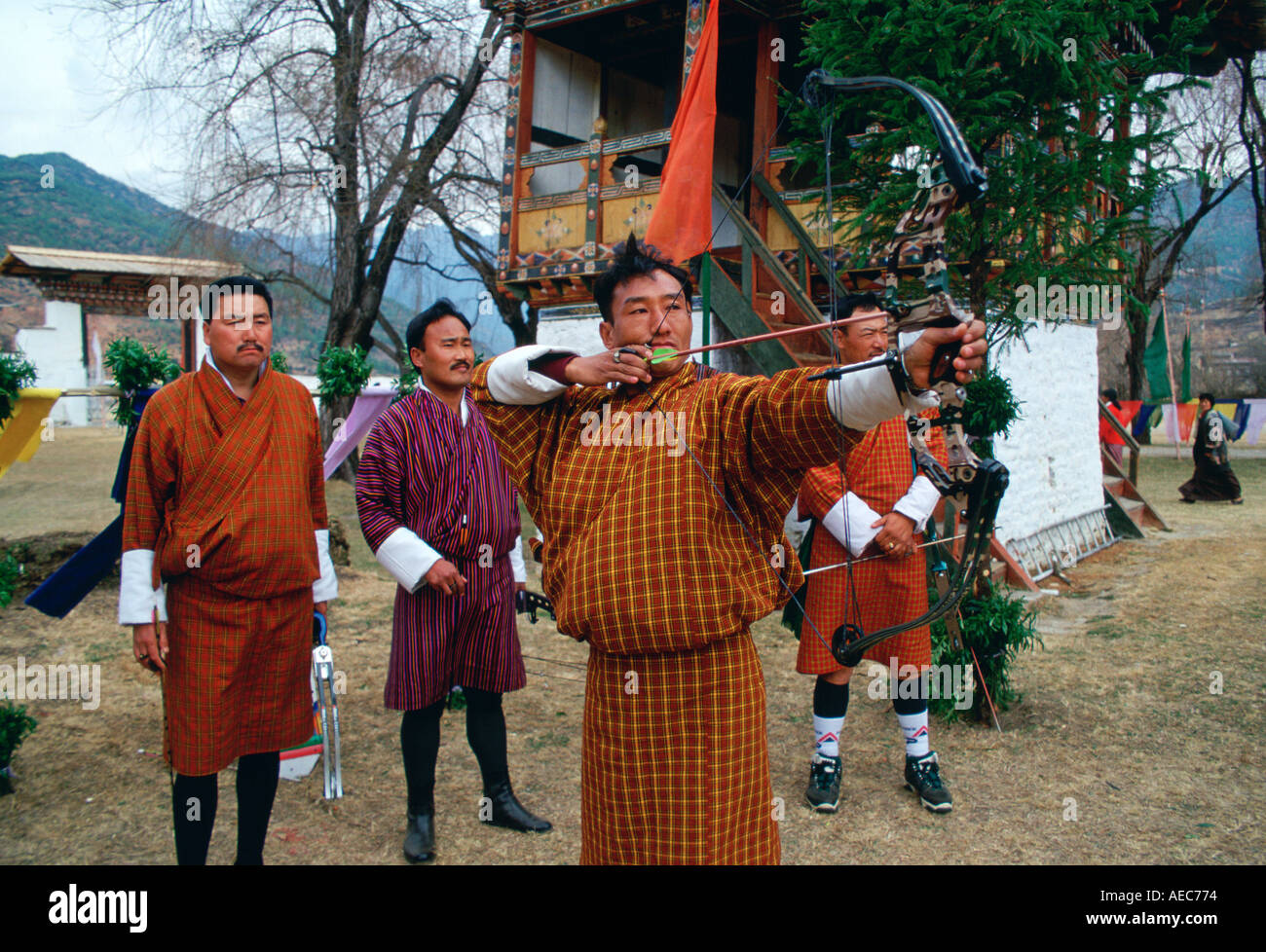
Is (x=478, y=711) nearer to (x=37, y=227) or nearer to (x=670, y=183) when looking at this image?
(x=670, y=183)

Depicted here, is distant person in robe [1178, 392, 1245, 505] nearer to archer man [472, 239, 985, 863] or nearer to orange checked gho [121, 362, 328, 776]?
archer man [472, 239, 985, 863]

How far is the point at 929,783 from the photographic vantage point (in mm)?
3680

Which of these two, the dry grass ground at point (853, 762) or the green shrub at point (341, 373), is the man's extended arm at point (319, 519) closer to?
the dry grass ground at point (853, 762)

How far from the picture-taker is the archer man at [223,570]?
2.74 m

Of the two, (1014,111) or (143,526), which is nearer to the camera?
(143,526)

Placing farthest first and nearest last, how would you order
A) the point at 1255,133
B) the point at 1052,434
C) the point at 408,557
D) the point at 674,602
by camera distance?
the point at 1255,133 < the point at 1052,434 < the point at 408,557 < the point at 674,602


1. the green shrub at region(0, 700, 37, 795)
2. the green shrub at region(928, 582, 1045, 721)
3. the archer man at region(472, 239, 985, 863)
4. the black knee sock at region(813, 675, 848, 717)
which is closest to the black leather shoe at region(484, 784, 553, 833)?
the black knee sock at region(813, 675, 848, 717)

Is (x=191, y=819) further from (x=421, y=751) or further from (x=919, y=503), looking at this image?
(x=919, y=503)

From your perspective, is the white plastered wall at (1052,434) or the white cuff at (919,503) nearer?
the white cuff at (919,503)

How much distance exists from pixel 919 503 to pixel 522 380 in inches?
82.9

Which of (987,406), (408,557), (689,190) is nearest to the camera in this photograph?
(408,557)

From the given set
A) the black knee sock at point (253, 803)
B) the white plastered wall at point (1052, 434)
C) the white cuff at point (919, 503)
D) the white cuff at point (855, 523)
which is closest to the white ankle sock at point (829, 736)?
the white cuff at point (855, 523)

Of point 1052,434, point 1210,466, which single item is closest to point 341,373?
point 1052,434

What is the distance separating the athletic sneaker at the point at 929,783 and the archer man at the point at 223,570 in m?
2.54
